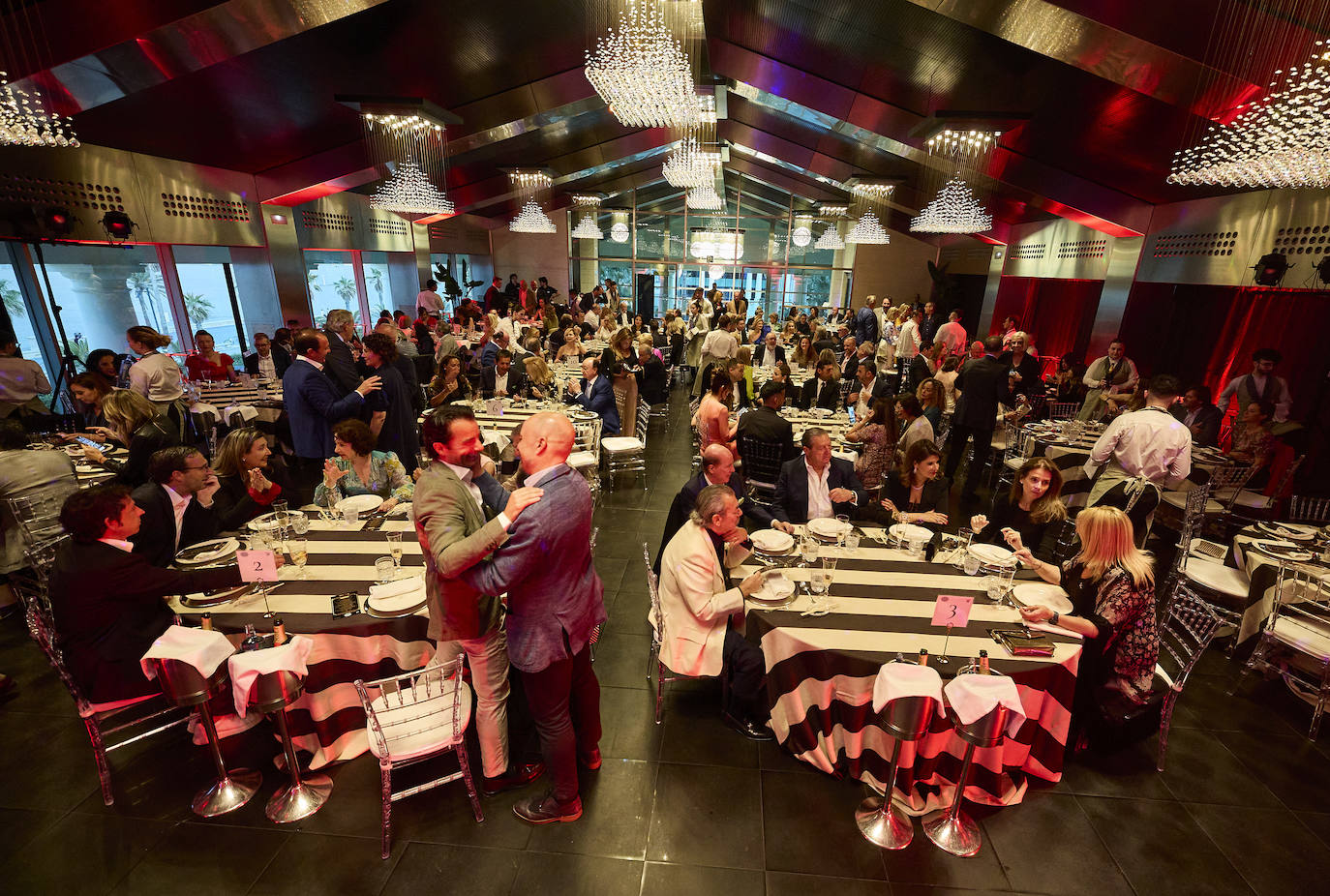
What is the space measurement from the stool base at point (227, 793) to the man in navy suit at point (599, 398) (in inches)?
164

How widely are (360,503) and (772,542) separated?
262cm

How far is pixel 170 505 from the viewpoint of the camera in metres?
3.15

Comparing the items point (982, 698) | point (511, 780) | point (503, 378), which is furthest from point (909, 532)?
point (503, 378)

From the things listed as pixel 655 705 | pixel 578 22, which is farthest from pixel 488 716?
pixel 578 22

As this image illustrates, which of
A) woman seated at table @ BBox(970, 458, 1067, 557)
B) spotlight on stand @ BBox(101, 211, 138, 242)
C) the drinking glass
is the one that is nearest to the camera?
the drinking glass

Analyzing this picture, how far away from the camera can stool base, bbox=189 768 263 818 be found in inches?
103

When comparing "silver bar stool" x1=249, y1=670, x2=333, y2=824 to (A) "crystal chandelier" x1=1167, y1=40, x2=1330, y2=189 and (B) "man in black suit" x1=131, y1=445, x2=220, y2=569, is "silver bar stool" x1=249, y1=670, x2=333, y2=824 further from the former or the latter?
(A) "crystal chandelier" x1=1167, y1=40, x2=1330, y2=189

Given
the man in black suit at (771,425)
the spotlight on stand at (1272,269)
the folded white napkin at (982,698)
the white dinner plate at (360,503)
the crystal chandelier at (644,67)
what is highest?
the crystal chandelier at (644,67)

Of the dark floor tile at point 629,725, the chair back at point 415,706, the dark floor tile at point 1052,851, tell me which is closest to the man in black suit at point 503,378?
the dark floor tile at point 629,725

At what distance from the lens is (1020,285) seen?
13.1 metres

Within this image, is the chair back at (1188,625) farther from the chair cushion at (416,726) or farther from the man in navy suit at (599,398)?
the man in navy suit at (599,398)

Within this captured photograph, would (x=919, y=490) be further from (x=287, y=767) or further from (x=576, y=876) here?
(x=287, y=767)

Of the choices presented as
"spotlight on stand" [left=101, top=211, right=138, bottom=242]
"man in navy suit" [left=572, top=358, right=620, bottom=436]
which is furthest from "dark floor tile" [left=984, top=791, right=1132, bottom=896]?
"spotlight on stand" [left=101, top=211, right=138, bottom=242]

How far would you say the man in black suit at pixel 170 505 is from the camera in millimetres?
3078
